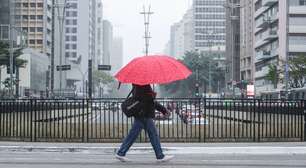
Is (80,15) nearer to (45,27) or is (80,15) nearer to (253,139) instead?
(45,27)

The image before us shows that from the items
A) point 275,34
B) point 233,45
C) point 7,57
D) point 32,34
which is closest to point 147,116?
point 7,57

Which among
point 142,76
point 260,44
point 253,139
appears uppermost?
point 260,44

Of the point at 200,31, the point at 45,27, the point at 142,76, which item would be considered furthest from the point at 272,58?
the point at 142,76

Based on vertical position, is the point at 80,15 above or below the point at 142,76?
above

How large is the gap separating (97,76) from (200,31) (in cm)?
2990

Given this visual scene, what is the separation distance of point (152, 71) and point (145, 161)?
7.65ft

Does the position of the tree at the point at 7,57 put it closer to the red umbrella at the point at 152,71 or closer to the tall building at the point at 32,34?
the tall building at the point at 32,34

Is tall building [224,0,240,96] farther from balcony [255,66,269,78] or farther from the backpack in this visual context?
the backpack

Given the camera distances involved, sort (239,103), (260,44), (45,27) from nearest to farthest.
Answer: (239,103) < (260,44) < (45,27)

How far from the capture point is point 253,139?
1828 centimetres

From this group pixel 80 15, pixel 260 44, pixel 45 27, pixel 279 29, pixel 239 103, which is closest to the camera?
pixel 239 103

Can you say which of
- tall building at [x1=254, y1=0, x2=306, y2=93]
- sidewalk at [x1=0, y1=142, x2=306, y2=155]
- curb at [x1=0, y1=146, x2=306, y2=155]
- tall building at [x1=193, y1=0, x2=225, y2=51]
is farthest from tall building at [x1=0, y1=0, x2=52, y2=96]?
curb at [x1=0, y1=146, x2=306, y2=155]

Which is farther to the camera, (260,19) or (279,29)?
(260,19)

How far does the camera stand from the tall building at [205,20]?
169 meters
